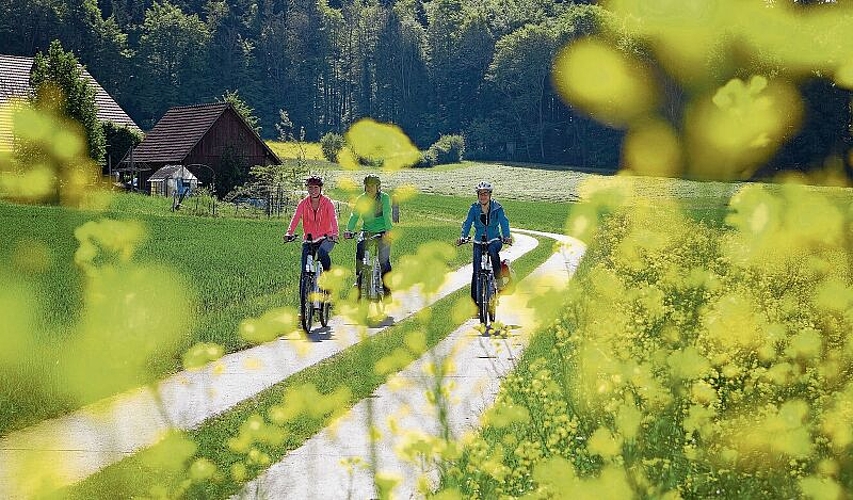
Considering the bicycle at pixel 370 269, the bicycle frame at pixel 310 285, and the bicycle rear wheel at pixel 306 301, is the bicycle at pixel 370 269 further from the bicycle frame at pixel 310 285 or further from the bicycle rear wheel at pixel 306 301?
the bicycle rear wheel at pixel 306 301

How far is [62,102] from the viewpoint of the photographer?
38.1 meters

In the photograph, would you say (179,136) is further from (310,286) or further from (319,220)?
(310,286)

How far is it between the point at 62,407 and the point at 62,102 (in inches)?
1304

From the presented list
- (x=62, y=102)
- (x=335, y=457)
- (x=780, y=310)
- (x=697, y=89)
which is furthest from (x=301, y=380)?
(x=697, y=89)

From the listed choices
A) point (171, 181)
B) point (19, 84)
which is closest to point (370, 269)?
point (171, 181)

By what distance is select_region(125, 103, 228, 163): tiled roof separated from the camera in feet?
172

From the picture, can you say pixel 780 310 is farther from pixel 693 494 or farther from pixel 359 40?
pixel 359 40

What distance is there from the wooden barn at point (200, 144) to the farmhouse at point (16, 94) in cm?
178

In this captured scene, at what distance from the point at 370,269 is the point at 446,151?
83753 mm

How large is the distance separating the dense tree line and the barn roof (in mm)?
44249

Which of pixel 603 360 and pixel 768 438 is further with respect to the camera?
pixel 603 360

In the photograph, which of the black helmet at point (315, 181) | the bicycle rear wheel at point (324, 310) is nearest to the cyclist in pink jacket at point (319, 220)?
the black helmet at point (315, 181)

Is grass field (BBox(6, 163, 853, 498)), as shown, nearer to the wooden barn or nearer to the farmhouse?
the farmhouse

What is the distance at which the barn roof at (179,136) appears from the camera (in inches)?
2063
